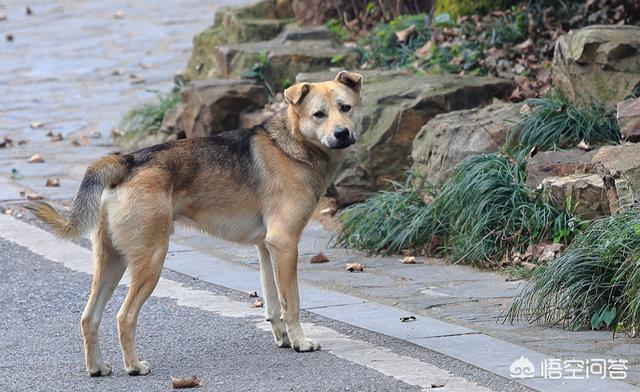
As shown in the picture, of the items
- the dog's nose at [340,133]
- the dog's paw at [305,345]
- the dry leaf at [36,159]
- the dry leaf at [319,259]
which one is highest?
the dog's nose at [340,133]

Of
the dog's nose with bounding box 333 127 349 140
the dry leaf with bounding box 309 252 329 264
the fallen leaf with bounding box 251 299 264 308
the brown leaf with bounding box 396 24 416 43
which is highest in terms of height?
the dog's nose with bounding box 333 127 349 140

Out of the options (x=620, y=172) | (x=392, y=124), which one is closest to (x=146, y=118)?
(x=392, y=124)

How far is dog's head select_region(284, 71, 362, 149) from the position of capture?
6566 millimetres

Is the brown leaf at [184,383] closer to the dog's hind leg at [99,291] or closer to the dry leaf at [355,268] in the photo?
the dog's hind leg at [99,291]

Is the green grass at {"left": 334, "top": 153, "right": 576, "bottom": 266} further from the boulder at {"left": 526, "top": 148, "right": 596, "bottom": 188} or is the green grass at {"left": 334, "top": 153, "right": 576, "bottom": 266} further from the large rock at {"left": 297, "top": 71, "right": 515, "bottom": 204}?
the large rock at {"left": 297, "top": 71, "right": 515, "bottom": 204}

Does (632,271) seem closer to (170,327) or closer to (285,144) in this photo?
(285,144)

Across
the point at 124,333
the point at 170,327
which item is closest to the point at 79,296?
the point at 170,327

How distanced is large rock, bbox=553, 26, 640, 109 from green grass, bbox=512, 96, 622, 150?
0.69 ft

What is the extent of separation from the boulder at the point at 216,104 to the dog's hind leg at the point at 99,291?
5.28m

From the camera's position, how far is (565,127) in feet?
29.1

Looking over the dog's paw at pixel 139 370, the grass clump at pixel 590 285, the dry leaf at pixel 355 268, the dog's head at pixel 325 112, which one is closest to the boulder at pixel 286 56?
the dry leaf at pixel 355 268

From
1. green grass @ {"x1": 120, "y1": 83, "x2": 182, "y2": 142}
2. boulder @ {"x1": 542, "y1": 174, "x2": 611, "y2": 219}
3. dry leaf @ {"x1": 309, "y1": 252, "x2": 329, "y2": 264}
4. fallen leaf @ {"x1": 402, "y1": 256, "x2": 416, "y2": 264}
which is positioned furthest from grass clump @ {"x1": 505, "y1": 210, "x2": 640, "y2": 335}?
green grass @ {"x1": 120, "y1": 83, "x2": 182, "y2": 142}

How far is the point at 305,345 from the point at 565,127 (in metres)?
3.46

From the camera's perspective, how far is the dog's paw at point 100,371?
6.02 metres
